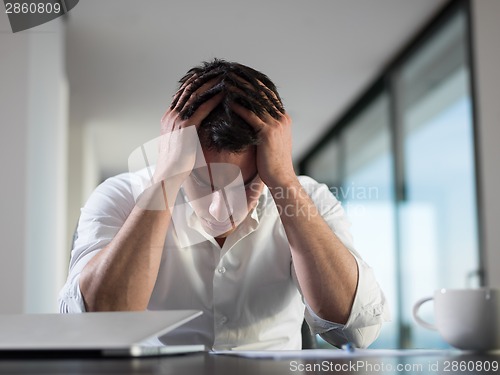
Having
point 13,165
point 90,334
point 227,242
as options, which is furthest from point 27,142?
point 90,334

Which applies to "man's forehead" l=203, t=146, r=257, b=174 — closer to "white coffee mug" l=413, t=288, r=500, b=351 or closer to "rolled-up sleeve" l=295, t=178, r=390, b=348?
"rolled-up sleeve" l=295, t=178, r=390, b=348

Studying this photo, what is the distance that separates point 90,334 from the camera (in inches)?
18.6

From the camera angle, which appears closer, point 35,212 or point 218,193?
point 218,193

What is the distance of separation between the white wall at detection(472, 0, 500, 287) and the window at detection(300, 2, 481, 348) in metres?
0.07

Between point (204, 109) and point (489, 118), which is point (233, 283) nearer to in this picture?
point (204, 109)

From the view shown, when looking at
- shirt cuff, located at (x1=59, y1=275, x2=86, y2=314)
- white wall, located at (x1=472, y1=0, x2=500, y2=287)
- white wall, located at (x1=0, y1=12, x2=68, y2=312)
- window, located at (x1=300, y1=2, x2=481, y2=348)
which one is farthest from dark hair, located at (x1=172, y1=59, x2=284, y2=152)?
white wall, located at (x1=472, y1=0, x2=500, y2=287)

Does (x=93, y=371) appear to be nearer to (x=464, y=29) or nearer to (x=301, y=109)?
(x=301, y=109)

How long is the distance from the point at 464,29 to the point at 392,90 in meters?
0.39

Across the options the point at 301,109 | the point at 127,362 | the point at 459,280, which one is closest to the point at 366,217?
the point at 301,109

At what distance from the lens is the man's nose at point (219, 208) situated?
86cm

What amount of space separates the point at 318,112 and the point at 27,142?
28.9 inches

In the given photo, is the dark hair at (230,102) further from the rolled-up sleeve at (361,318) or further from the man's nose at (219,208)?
the rolled-up sleeve at (361,318)

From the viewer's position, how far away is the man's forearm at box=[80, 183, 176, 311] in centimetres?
78

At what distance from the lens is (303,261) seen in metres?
0.81
